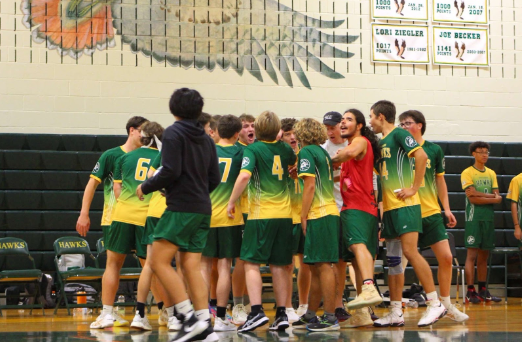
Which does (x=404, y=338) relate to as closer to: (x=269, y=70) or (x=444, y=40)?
(x=269, y=70)

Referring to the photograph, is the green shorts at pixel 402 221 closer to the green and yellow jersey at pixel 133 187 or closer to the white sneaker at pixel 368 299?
the white sneaker at pixel 368 299

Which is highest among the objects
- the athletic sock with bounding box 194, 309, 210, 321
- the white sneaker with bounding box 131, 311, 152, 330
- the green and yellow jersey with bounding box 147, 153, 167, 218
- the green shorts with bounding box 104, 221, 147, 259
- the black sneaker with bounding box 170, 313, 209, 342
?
the green and yellow jersey with bounding box 147, 153, 167, 218

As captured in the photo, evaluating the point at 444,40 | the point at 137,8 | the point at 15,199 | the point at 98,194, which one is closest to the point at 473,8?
the point at 444,40

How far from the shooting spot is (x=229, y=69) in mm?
10977

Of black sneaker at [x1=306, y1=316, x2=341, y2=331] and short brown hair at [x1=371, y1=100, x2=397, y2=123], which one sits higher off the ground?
short brown hair at [x1=371, y1=100, x2=397, y2=123]

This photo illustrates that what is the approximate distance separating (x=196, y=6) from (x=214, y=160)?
647cm

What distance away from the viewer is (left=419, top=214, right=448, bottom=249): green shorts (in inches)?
260

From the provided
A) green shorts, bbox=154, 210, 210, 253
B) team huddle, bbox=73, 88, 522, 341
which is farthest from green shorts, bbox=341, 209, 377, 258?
green shorts, bbox=154, 210, 210, 253

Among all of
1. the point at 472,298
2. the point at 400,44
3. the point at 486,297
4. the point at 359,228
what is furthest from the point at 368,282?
the point at 400,44

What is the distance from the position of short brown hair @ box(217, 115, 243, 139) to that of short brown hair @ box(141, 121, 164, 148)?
531 millimetres

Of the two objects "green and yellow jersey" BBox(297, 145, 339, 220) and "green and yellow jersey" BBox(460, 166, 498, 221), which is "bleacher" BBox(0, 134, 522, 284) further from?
"green and yellow jersey" BBox(297, 145, 339, 220)

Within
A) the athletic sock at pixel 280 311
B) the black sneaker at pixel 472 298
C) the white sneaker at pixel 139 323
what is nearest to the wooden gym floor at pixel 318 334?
the white sneaker at pixel 139 323

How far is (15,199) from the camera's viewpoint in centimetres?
997

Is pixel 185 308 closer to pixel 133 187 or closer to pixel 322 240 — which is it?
pixel 322 240
